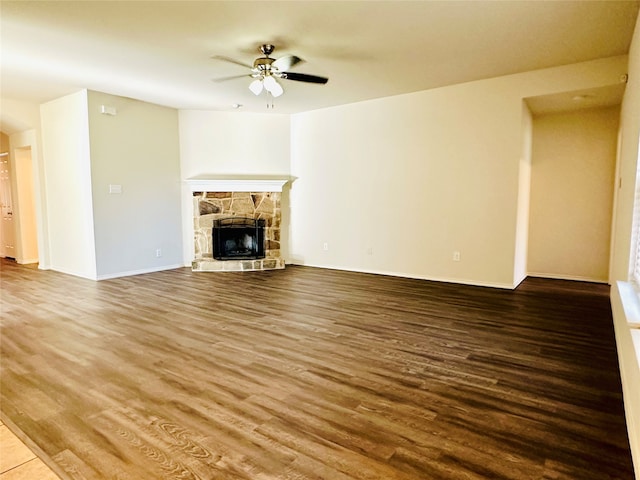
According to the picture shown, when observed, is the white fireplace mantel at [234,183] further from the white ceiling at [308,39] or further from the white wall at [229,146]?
the white ceiling at [308,39]

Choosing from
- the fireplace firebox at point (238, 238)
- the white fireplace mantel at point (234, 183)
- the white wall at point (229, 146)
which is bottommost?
the fireplace firebox at point (238, 238)

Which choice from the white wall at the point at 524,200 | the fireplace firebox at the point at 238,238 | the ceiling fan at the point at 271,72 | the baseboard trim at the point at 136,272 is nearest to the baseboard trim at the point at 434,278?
the white wall at the point at 524,200

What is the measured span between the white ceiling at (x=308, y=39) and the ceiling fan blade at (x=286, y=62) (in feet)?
0.66

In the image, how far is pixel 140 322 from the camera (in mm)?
3582

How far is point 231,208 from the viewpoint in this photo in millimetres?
6320

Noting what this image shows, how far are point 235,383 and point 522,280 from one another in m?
4.55

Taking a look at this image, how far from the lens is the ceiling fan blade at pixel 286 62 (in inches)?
133

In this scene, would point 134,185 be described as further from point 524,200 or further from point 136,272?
point 524,200

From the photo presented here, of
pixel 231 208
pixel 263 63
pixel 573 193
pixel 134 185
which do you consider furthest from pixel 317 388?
pixel 573 193

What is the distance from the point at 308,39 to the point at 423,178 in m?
2.60

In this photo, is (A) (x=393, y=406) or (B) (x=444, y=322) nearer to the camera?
(A) (x=393, y=406)

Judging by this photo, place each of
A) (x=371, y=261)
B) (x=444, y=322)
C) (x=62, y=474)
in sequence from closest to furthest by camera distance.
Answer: (x=62, y=474), (x=444, y=322), (x=371, y=261)

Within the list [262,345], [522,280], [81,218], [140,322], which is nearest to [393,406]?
[262,345]

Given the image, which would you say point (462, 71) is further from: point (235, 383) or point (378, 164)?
point (235, 383)
